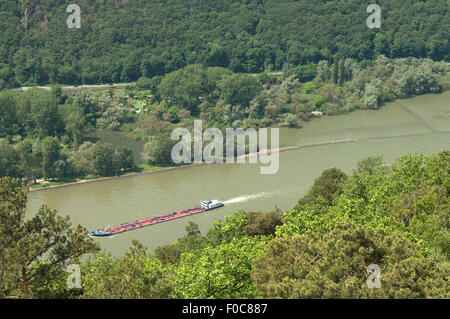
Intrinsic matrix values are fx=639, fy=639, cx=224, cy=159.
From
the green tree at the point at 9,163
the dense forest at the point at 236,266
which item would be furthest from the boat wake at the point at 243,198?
the dense forest at the point at 236,266

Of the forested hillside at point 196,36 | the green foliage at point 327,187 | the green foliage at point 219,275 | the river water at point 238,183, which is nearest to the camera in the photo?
the green foliage at point 219,275

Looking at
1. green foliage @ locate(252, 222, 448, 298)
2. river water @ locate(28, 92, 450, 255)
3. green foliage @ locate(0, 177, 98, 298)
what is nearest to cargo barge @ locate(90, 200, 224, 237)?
river water @ locate(28, 92, 450, 255)

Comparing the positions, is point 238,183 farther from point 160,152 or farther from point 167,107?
point 167,107

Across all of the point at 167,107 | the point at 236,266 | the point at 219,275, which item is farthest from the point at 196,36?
the point at 219,275

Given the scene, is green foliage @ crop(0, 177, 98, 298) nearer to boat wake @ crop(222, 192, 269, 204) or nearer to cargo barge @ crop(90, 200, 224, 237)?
cargo barge @ crop(90, 200, 224, 237)

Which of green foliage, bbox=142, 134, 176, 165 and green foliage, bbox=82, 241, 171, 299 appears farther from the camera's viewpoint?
green foliage, bbox=142, 134, 176, 165

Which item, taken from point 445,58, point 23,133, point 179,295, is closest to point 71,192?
point 23,133

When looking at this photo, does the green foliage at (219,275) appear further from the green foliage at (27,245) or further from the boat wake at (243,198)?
the boat wake at (243,198)
